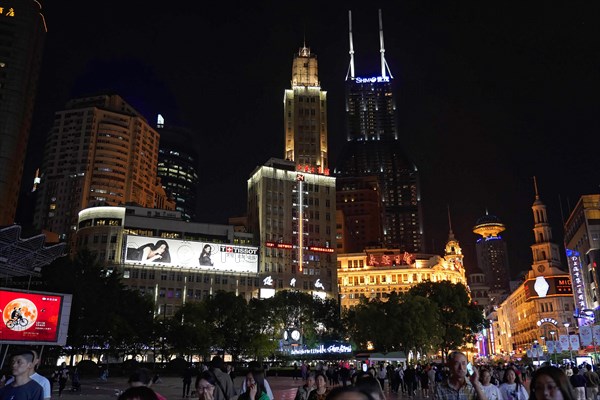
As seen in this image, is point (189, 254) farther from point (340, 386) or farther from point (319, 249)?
point (340, 386)

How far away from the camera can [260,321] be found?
71.3 meters

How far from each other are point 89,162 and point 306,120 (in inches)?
2625

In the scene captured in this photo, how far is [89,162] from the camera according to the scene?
148 m

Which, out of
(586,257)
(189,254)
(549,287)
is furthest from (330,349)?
(549,287)

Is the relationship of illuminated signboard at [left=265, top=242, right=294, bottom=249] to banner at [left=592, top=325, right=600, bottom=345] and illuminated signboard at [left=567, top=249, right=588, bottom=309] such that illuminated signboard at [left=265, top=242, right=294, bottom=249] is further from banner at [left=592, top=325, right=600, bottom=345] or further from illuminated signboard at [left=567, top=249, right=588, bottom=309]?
banner at [left=592, top=325, right=600, bottom=345]

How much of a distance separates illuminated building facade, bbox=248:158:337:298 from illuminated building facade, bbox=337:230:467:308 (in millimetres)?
26710

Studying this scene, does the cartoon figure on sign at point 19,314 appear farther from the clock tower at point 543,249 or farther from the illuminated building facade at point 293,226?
the clock tower at point 543,249

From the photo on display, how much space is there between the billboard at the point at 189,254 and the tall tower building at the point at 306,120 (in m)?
32.1

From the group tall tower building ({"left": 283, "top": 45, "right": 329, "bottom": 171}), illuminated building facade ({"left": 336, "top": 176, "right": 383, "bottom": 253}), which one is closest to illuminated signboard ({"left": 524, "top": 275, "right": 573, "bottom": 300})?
tall tower building ({"left": 283, "top": 45, "right": 329, "bottom": 171})

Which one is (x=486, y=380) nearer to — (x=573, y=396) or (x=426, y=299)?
(x=573, y=396)

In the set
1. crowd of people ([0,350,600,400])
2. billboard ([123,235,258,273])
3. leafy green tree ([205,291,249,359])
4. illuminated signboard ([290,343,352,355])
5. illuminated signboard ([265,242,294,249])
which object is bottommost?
crowd of people ([0,350,600,400])

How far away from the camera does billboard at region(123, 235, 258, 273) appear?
9525cm

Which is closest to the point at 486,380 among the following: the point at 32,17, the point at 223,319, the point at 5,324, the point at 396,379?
the point at 396,379

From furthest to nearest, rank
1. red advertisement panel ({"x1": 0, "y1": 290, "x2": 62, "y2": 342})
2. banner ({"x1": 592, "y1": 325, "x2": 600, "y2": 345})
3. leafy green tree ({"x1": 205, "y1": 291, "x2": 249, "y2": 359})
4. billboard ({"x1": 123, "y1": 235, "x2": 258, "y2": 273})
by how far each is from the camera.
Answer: billboard ({"x1": 123, "y1": 235, "x2": 258, "y2": 273}), leafy green tree ({"x1": 205, "y1": 291, "x2": 249, "y2": 359}), banner ({"x1": 592, "y1": 325, "x2": 600, "y2": 345}), red advertisement panel ({"x1": 0, "y1": 290, "x2": 62, "y2": 342})
